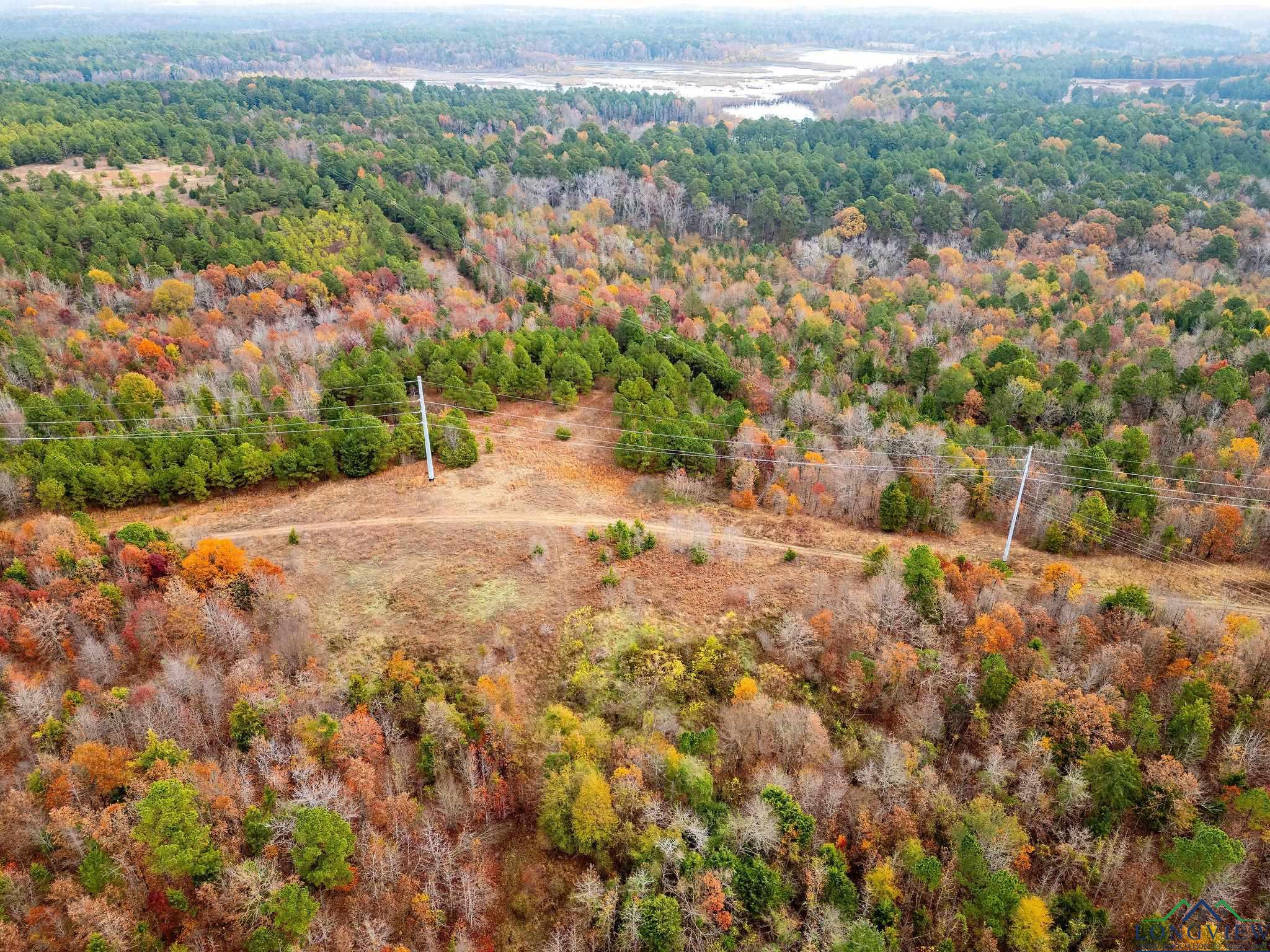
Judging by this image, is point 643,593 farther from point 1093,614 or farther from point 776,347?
point 776,347

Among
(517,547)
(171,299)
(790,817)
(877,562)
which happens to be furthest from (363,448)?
(171,299)

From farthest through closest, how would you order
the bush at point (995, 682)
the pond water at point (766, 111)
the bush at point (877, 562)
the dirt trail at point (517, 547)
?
the pond water at point (766, 111) < the bush at point (877, 562) < the dirt trail at point (517, 547) < the bush at point (995, 682)

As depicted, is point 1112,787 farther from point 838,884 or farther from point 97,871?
point 97,871

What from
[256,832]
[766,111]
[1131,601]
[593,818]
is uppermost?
[766,111]

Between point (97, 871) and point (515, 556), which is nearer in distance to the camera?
point (97, 871)

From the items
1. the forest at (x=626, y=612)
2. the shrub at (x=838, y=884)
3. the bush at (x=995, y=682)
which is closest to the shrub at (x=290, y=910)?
the forest at (x=626, y=612)

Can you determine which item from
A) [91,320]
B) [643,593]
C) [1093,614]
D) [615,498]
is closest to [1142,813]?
[1093,614]

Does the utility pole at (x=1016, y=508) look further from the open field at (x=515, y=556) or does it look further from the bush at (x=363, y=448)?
the bush at (x=363, y=448)

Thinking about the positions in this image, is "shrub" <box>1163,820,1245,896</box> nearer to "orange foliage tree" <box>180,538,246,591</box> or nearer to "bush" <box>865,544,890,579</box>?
"bush" <box>865,544,890,579</box>
